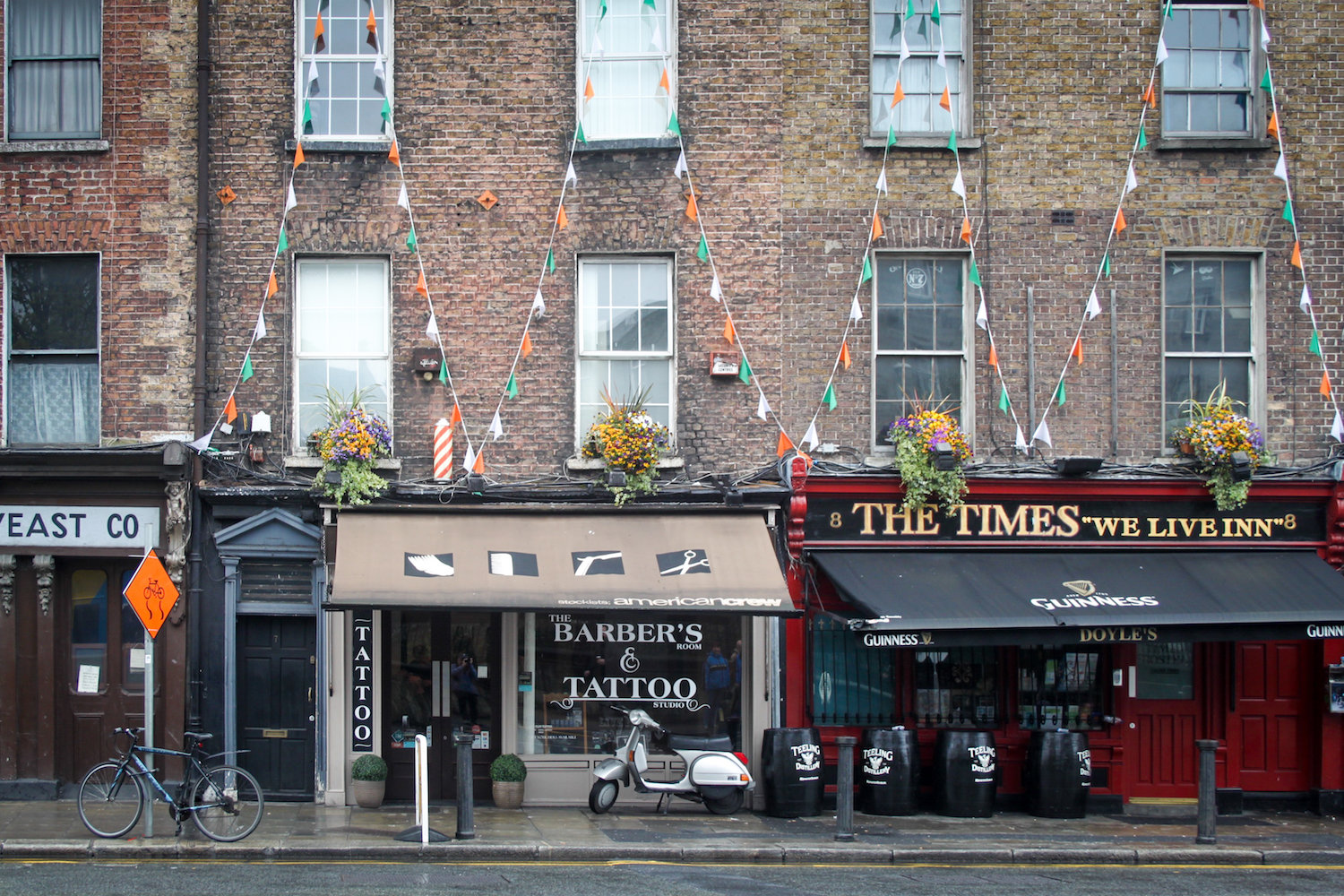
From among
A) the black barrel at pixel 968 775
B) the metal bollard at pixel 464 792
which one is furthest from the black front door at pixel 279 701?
the black barrel at pixel 968 775

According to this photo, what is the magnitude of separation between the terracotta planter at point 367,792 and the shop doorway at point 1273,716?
9813 mm

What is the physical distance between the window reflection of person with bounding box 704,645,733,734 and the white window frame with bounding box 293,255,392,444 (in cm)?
464

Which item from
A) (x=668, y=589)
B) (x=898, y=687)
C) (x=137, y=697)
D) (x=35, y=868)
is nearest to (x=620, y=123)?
(x=668, y=589)

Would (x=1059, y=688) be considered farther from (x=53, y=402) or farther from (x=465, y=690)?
(x=53, y=402)

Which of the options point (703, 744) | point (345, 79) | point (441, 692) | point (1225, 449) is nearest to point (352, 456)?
point (441, 692)

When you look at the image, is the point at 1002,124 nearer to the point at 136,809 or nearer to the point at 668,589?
the point at 668,589

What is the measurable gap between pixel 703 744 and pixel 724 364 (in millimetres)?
4224

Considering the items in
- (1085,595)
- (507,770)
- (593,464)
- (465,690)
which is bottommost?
(507,770)

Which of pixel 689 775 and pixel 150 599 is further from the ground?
pixel 150 599

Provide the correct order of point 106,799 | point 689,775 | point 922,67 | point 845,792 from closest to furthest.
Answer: point 106,799
point 845,792
point 689,775
point 922,67

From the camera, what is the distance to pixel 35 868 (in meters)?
11.0

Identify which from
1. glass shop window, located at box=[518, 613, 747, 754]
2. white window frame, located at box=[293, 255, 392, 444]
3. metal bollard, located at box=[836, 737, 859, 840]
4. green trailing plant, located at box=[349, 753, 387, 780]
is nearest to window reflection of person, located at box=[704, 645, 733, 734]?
glass shop window, located at box=[518, 613, 747, 754]

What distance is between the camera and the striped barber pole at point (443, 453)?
568 inches

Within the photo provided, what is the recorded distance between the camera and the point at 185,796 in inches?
472
